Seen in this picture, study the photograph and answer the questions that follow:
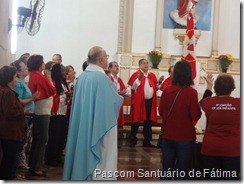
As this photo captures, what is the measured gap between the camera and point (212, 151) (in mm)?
3293

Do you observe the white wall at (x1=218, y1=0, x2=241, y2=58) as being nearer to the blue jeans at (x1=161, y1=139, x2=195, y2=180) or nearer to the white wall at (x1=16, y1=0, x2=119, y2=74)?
the white wall at (x1=16, y1=0, x2=119, y2=74)

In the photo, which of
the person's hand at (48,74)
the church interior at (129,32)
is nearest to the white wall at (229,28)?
the church interior at (129,32)

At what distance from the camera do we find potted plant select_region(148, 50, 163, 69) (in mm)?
8609

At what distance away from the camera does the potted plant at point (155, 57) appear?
8.61 metres

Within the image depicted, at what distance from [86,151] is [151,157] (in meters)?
2.59

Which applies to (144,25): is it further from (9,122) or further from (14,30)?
(9,122)

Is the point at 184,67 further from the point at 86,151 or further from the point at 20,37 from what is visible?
the point at 20,37

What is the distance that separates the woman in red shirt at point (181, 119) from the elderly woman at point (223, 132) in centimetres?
11

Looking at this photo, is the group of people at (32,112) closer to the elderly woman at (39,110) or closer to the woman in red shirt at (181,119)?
the elderly woman at (39,110)

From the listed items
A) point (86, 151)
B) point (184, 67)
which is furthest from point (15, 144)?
point (184, 67)

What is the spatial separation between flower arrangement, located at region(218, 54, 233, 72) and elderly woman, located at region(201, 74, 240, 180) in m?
5.64

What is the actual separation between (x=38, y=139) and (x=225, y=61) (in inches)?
219

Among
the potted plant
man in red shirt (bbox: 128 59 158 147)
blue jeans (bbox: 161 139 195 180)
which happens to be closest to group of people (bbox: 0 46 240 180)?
blue jeans (bbox: 161 139 195 180)

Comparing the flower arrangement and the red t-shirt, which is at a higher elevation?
the flower arrangement
